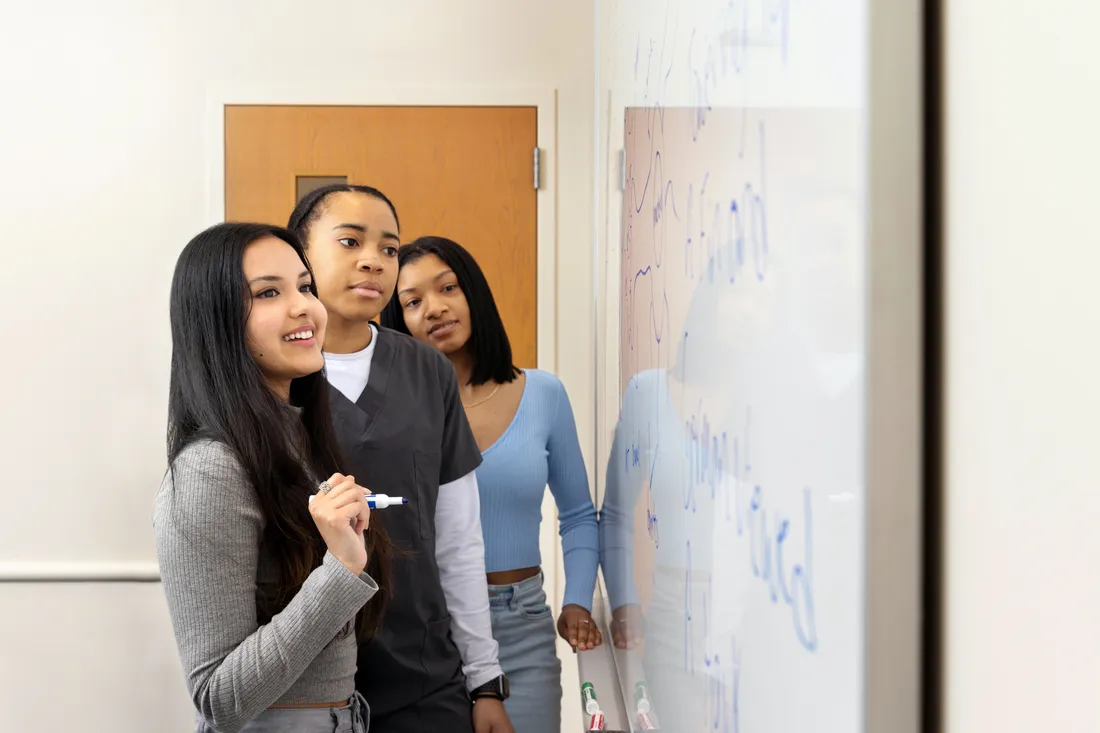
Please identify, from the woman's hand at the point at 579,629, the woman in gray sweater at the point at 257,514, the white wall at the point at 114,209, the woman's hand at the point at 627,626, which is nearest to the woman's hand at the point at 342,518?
the woman in gray sweater at the point at 257,514

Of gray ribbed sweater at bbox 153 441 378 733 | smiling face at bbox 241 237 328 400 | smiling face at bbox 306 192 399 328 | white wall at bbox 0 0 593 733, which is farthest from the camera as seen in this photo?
white wall at bbox 0 0 593 733

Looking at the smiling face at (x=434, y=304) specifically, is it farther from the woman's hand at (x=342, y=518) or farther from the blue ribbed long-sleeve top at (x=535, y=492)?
the woman's hand at (x=342, y=518)

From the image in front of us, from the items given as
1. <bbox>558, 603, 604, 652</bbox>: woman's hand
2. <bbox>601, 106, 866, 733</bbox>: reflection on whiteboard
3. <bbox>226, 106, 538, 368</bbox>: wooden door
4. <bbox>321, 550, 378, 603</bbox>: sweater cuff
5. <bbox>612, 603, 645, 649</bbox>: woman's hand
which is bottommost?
<bbox>558, 603, 604, 652</bbox>: woman's hand

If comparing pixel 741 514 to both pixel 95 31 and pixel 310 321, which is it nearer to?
pixel 310 321

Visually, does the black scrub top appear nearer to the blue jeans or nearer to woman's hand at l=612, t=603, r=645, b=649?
the blue jeans

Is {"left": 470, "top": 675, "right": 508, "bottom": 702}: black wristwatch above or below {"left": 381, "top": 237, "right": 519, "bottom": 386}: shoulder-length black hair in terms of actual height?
below

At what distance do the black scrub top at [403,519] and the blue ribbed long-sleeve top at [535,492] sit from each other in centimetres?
21

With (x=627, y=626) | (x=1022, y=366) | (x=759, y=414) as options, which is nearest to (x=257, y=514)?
(x=627, y=626)

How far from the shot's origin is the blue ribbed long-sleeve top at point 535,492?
1.58 m

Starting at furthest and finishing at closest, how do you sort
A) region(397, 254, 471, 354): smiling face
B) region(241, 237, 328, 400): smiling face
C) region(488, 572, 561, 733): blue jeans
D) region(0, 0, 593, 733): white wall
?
region(0, 0, 593, 733): white wall
region(397, 254, 471, 354): smiling face
region(488, 572, 561, 733): blue jeans
region(241, 237, 328, 400): smiling face

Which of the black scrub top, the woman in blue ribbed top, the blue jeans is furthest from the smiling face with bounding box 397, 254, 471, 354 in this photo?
the blue jeans

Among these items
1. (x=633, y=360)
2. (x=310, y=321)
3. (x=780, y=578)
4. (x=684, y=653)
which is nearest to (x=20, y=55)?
(x=310, y=321)

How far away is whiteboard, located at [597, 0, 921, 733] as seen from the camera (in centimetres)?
25

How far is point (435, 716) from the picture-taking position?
4.35 ft
